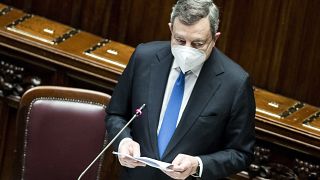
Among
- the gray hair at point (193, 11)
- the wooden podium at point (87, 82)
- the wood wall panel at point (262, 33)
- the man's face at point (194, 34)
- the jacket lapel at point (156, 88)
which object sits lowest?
the wooden podium at point (87, 82)

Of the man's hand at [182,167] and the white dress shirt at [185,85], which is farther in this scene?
the white dress shirt at [185,85]

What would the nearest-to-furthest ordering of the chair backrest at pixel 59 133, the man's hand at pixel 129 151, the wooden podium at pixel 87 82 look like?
the man's hand at pixel 129 151 < the chair backrest at pixel 59 133 < the wooden podium at pixel 87 82

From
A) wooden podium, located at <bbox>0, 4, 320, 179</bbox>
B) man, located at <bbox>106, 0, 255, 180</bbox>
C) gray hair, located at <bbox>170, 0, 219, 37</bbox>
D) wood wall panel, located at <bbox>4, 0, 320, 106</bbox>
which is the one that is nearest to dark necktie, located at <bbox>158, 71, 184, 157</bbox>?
man, located at <bbox>106, 0, 255, 180</bbox>

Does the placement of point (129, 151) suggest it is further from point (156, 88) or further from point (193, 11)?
point (193, 11)

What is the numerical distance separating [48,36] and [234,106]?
6.66ft

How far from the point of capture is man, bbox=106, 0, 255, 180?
302 cm

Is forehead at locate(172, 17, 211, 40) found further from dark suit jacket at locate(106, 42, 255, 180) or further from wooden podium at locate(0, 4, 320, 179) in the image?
wooden podium at locate(0, 4, 320, 179)

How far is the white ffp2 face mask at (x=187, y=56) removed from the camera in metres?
2.96

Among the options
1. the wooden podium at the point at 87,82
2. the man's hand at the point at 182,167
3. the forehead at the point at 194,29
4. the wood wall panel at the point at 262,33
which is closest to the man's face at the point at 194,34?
the forehead at the point at 194,29

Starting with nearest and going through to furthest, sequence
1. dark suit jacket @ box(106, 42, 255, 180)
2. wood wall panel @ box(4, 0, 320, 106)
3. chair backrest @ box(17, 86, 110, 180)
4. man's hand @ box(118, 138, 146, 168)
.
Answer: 1. man's hand @ box(118, 138, 146, 168)
2. dark suit jacket @ box(106, 42, 255, 180)
3. chair backrest @ box(17, 86, 110, 180)
4. wood wall panel @ box(4, 0, 320, 106)

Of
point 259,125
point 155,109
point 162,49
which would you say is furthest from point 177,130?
point 259,125

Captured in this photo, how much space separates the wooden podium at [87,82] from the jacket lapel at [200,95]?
1.13 metres

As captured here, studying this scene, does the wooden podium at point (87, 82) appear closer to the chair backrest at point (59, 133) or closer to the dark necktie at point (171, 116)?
the chair backrest at point (59, 133)

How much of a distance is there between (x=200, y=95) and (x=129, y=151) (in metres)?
0.35
